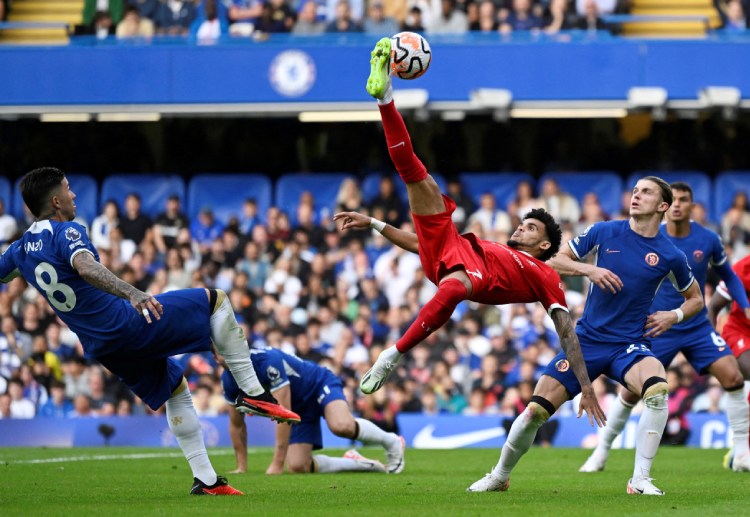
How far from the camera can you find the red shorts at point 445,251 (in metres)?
9.01

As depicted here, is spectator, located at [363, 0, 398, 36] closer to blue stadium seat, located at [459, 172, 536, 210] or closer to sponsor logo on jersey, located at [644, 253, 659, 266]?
blue stadium seat, located at [459, 172, 536, 210]

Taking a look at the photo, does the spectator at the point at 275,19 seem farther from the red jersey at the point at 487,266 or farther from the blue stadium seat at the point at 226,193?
the red jersey at the point at 487,266

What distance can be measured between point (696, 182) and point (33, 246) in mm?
14862

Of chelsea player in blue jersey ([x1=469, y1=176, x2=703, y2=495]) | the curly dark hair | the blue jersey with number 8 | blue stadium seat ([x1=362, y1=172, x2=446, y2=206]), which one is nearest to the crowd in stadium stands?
blue stadium seat ([x1=362, y1=172, x2=446, y2=206])

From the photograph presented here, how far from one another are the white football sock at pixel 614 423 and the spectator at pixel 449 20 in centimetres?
1066

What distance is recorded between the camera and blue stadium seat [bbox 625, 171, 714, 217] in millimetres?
20969

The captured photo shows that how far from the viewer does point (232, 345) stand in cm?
888

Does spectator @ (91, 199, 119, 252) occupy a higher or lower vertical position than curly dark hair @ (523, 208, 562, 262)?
higher

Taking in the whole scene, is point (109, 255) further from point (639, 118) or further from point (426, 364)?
point (639, 118)

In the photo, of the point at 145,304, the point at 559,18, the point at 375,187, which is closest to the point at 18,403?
the point at 375,187

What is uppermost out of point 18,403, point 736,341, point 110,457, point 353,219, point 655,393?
point 353,219

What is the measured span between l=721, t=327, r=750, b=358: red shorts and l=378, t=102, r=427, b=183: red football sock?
16.3 ft

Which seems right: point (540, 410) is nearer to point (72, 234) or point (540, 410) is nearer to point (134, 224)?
point (72, 234)

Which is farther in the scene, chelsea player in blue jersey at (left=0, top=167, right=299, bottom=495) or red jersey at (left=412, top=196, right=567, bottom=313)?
red jersey at (left=412, top=196, right=567, bottom=313)
